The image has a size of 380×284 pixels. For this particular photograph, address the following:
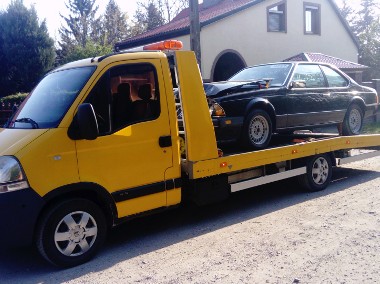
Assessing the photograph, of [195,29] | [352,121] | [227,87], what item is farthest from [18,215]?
[195,29]

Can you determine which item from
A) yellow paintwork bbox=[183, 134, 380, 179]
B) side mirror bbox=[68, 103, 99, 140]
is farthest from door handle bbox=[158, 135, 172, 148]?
side mirror bbox=[68, 103, 99, 140]

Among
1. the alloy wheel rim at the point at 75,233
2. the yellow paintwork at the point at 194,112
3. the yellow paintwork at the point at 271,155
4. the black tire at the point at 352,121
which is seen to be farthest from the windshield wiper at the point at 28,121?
the black tire at the point at 352,121

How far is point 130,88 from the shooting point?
5.01 meters

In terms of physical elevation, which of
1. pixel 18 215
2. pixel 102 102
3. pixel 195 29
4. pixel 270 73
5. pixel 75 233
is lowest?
pixel 75 233

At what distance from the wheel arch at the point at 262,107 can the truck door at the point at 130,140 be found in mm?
1708

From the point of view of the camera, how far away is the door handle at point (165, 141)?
5074 mm

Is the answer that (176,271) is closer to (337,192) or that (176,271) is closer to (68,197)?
(68,197)

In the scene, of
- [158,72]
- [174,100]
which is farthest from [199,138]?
[158,72]

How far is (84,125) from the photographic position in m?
4.32

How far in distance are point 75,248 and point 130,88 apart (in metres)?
1.92

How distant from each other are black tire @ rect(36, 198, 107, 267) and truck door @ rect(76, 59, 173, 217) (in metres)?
0.29

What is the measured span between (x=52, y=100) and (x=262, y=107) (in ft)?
10.7

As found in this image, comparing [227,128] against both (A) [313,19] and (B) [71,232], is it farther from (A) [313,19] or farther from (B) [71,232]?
(A) [313,19]

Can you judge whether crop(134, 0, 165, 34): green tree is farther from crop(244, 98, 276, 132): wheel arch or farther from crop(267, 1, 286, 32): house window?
crop(244, 98, 276, 132): wheel arch
